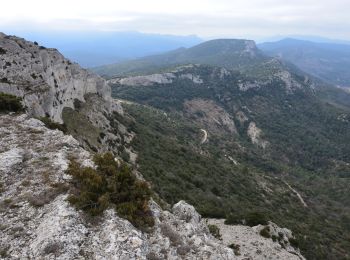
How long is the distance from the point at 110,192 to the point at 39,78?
125 ft

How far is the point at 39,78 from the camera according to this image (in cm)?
5056

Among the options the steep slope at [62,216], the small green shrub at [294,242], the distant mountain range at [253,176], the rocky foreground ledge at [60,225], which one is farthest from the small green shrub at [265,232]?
the rocky foreground ledge at [60,225]

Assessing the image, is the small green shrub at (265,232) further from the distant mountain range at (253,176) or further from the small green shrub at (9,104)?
the small green shrub at (9,104)

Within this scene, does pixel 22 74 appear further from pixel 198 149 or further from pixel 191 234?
pixel 198 149

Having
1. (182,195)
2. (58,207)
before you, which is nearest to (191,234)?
(58,207)

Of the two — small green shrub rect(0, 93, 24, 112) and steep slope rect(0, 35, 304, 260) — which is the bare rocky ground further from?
small green shrub rect(0, 93, 24, 112)

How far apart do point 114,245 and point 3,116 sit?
53.9 ft

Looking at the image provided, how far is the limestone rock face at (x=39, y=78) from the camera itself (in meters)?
40.2

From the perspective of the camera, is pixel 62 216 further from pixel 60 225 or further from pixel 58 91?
pixel 58 91

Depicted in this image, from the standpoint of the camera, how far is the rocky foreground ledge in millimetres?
14023

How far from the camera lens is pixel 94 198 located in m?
16.5

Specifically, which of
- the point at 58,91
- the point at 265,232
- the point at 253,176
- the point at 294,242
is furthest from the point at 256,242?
the point at 253,176

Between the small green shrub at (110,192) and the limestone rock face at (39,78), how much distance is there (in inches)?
705

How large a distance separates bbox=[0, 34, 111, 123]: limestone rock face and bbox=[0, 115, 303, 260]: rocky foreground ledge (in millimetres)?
15243
